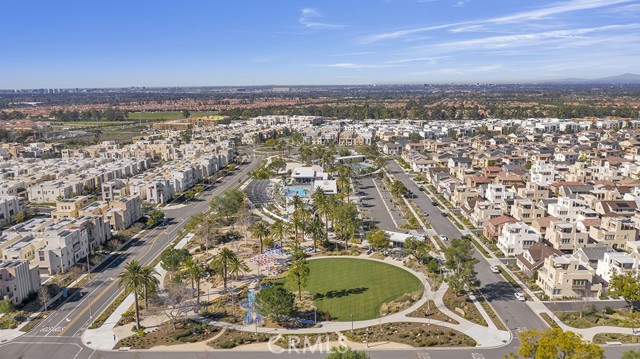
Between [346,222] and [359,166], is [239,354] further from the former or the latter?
[359,166]

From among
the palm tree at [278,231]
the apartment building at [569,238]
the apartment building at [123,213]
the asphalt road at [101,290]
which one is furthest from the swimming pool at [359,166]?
the apartment building at [569,238]

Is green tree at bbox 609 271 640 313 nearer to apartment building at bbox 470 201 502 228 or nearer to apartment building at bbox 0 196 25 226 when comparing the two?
apartment building at bbox 470 201 502 228

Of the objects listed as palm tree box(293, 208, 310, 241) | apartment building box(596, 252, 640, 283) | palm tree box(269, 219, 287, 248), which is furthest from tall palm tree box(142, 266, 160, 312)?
apartment building box(596, 252, 640, 283)

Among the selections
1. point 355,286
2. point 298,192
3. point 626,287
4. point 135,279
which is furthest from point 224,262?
point 298,192

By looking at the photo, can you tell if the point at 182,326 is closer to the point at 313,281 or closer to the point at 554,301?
the point at 313,281

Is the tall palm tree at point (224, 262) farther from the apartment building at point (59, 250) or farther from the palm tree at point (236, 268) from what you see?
the apartment building at point (59, 250)

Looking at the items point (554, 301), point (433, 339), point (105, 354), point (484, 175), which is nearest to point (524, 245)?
point (554, 301)
